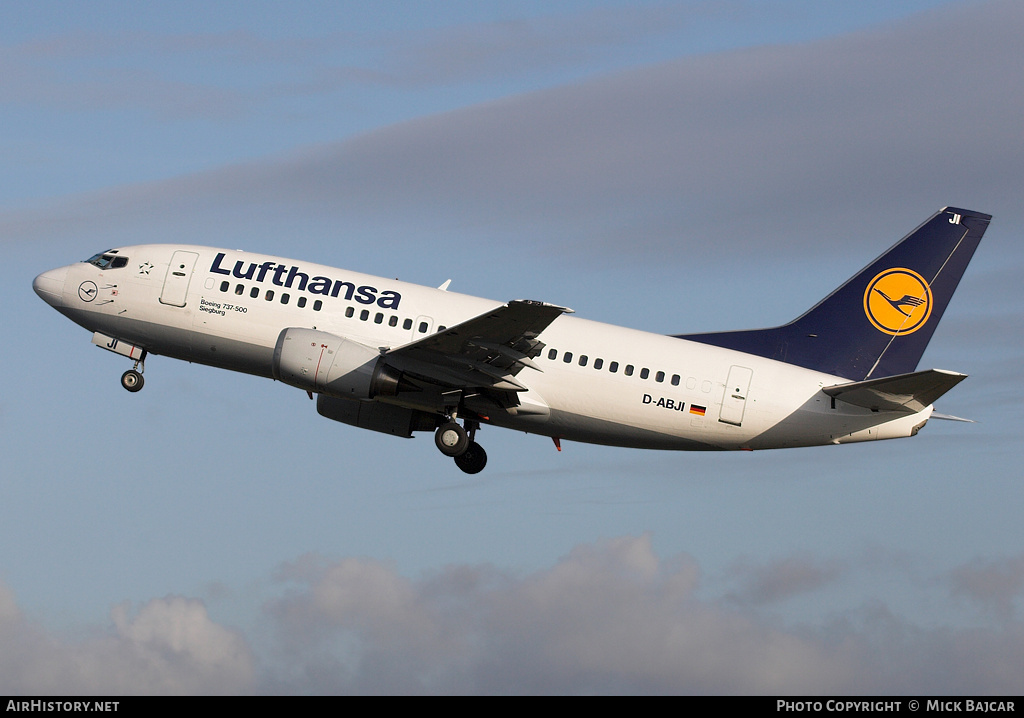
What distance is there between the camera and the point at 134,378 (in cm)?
3534

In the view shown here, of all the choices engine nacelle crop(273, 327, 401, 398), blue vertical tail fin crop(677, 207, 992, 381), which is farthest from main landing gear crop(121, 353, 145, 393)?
blue vertical tail fin crop(677, 207, 992, 381)

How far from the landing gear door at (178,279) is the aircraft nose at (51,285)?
12.7 ft

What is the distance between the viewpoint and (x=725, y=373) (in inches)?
1305

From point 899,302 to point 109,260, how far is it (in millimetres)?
24560

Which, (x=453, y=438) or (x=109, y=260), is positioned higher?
(x=109, y=260)

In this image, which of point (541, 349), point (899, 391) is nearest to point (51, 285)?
point (541, 349)

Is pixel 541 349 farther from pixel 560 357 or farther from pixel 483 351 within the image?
pixel 483 351

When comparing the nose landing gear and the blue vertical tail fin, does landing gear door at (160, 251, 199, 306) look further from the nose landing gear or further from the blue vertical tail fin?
the blue vertical tail fin

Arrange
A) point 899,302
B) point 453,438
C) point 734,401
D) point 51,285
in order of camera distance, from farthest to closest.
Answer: point 51,285 → point 899,302 → point 453,438 → point 734,401
